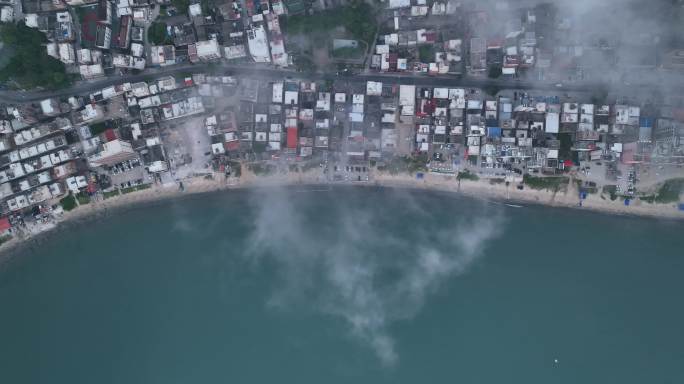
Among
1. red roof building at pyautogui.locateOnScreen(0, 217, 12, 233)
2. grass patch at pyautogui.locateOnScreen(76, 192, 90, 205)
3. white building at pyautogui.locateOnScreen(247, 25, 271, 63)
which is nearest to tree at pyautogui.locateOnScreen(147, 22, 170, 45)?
white building at pyautogui.locateOnScreen(247, 25, 271, 63)

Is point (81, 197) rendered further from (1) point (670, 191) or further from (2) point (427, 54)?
(1) point (670, 191)

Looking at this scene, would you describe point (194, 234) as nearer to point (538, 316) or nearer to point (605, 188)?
point (538, 316)

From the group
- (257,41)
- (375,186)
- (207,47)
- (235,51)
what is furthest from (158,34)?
(375,186)

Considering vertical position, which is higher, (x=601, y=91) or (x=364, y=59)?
(x=364, y=59)

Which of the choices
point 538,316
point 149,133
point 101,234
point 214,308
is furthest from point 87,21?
point 538,316

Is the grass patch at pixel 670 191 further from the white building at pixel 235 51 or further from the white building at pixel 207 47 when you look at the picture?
the white building at pixel 207 47

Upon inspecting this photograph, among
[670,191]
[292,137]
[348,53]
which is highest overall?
[348,53]

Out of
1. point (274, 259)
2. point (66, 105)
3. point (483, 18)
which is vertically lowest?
point (274, 259)
